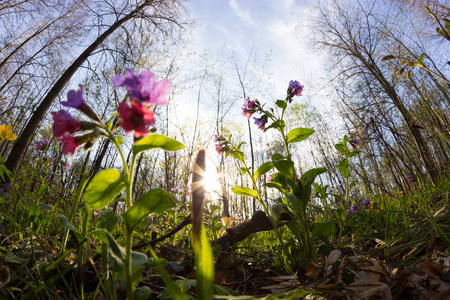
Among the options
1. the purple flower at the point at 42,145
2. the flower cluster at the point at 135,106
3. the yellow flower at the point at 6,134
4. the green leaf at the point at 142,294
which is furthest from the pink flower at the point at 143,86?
the purple flower at the point at 42,145

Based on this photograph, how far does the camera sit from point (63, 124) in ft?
2.10

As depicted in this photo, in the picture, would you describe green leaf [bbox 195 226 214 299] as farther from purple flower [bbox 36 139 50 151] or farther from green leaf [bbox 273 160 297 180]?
purple flower [bbox 36 139 50 151]

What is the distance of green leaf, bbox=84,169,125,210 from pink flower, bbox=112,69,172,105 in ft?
0.65

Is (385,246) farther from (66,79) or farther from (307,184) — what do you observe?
(66,79)

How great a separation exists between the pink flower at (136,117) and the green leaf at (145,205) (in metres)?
0.15

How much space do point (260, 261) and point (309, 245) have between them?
0.29 m

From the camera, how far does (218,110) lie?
1437cm

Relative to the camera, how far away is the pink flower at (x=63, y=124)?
0.64 meters

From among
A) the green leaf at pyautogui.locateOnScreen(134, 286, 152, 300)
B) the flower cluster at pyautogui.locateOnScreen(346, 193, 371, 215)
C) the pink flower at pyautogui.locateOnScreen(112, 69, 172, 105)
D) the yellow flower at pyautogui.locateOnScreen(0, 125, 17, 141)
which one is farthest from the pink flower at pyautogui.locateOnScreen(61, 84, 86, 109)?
the flower cluster at pyautogui.locateOnScreen(346, 193, 371, 215)

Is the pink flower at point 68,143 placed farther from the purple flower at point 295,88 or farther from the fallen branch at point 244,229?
the purple flower at point 295,88

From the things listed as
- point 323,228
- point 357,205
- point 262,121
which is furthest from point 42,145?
point 357,205

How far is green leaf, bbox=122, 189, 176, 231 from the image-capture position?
1.89 feet

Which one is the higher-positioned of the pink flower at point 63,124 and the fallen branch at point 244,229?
the pink flower at point 63,124

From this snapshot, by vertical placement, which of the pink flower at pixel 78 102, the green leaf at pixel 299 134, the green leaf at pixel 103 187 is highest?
the green leaf at pixel 299 134
